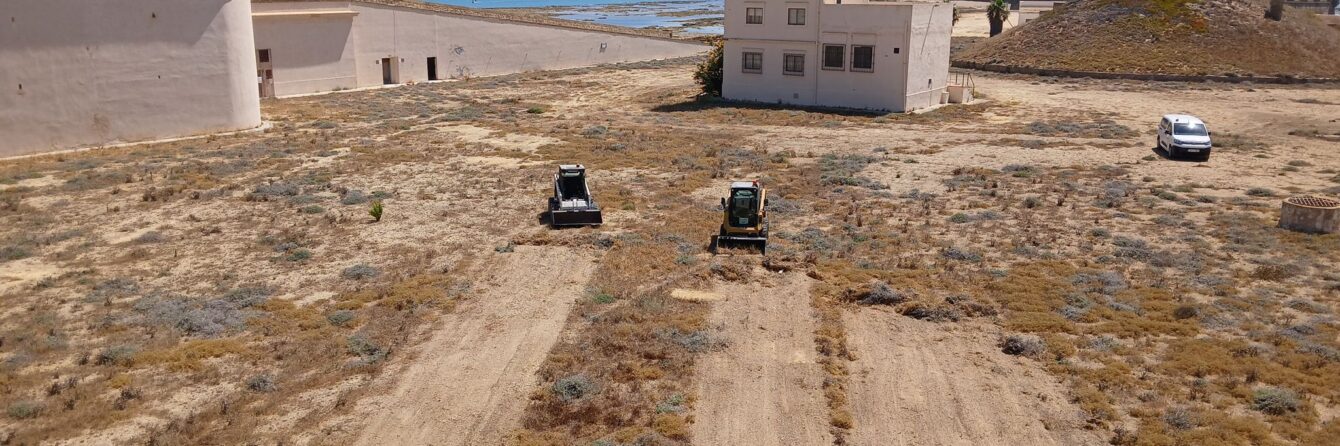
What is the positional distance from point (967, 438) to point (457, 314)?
9581mm

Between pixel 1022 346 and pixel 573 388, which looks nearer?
pixel 573 388

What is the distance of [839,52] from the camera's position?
1866 inches

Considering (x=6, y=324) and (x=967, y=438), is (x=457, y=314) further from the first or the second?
(x=967, y=438)

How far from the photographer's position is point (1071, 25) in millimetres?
70625

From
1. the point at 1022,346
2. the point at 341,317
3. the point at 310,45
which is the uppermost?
the point at 310,45

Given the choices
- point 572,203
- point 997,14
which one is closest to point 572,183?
point 572,203

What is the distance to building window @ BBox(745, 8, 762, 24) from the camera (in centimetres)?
4909

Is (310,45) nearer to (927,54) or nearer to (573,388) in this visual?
(927,54)

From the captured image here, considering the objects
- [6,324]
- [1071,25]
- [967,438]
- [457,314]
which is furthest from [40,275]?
[1071,25]

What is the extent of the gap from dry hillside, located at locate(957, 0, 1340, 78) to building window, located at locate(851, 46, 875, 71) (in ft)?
82.7

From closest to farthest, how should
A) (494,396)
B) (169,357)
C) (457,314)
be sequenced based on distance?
1. (494,396)
2. (169,357)
3. (457,314)

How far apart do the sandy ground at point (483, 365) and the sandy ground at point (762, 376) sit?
291 centimetres

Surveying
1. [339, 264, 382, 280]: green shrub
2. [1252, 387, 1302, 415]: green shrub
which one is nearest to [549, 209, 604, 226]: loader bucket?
[339, 264, 382, 280]: green shrub

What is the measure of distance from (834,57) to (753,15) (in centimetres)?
495
